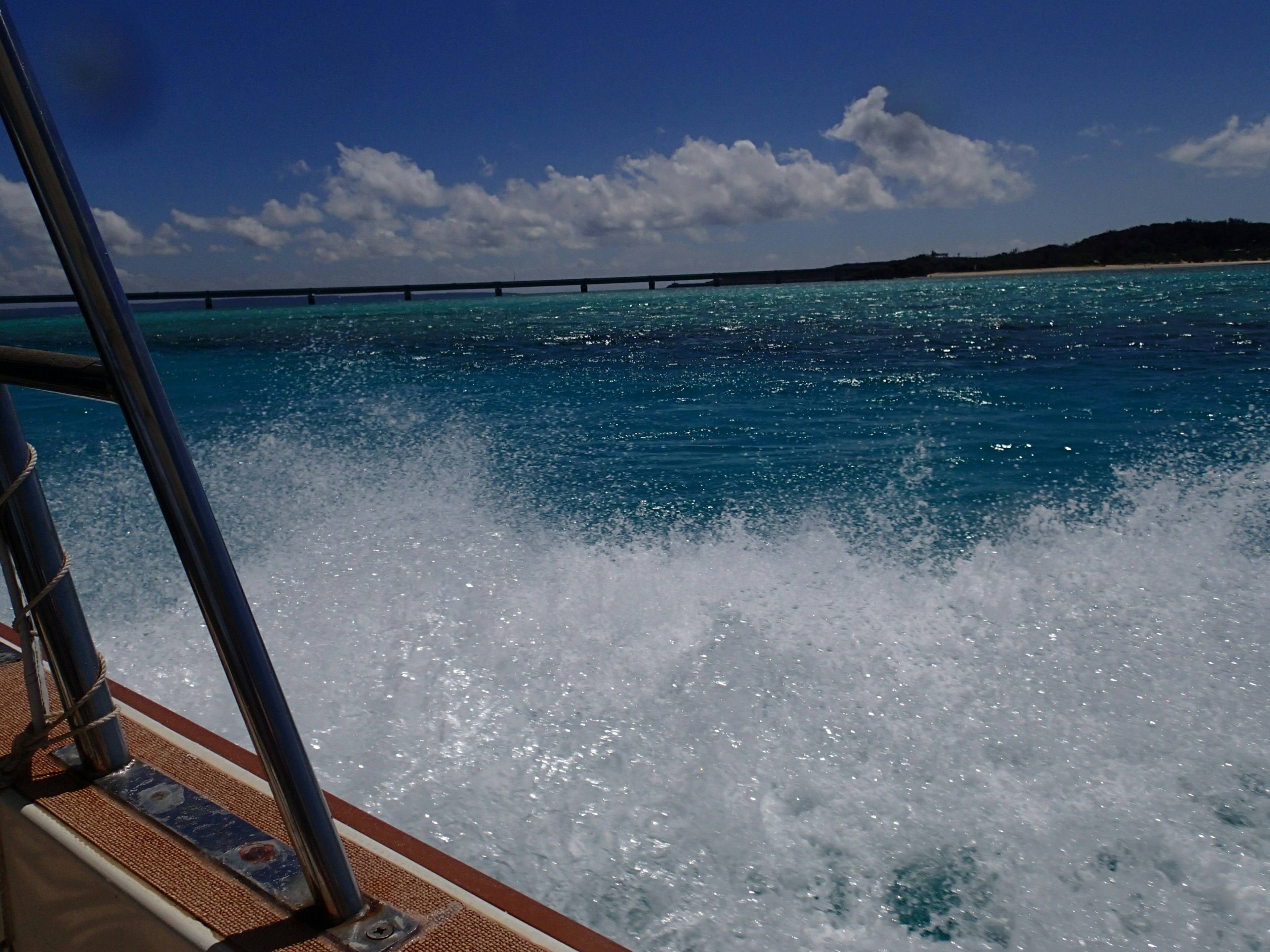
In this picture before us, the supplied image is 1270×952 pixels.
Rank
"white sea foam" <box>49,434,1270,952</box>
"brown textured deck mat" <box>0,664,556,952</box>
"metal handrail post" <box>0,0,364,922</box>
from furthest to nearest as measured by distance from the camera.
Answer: "white sea foam" <box>49,434,1270,952</box> → "brown textured deck mat" <box>0,664,556,952</box> → "metal handrail post" <box>0,0,364,922</box>

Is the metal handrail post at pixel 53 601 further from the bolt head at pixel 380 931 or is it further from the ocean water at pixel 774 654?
the ocean water at pixel 774 654

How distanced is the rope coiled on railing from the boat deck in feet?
0.26

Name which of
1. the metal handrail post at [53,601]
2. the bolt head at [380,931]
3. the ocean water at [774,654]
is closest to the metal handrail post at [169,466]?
the bolt head at [380,931]

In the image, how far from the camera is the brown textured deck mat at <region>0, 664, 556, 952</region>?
94cm

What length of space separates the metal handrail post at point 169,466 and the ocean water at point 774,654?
156cm

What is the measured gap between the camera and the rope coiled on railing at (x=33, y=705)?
1.01 m

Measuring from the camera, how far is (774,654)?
10.9 ft

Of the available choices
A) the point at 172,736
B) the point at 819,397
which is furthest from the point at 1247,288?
the point at 172,736

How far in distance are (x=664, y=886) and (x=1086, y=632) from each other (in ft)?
7.27

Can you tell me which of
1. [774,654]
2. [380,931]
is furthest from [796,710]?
[380,931]

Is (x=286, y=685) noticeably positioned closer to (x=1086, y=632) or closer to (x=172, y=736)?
(x=172, y=736)

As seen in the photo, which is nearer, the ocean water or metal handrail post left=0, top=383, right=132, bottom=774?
metal handrail post left=0, top=383, right=132, bottom=774

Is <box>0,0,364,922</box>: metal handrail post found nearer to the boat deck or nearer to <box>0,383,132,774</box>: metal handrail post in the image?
the boat deck

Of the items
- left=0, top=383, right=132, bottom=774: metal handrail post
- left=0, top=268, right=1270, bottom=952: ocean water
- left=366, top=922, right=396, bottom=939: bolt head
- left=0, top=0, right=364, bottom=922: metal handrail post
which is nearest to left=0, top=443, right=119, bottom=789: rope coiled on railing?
left=0, top=383, right=132, bottom=774: metal handrail post
